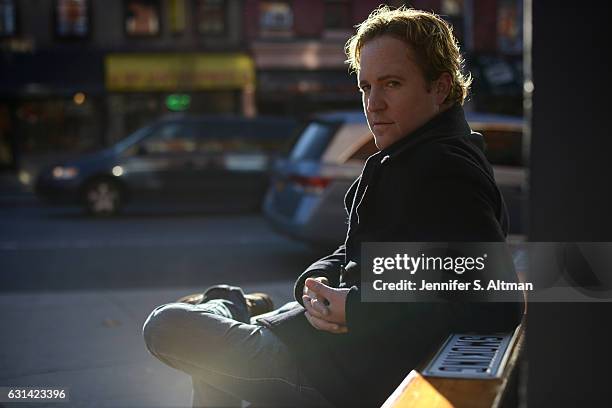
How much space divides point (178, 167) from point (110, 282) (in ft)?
24.1

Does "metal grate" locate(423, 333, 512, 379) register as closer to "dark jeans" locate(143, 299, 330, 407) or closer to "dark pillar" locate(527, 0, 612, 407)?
"dark pillar" locate(527, 0, 612, 407)

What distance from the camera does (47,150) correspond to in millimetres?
25703

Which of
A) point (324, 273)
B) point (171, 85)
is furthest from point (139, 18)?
point (324, 273)

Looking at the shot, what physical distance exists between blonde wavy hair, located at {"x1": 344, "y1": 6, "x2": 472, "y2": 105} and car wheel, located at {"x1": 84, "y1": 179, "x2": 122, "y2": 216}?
13.2 metres

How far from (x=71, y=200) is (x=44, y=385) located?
436 inches

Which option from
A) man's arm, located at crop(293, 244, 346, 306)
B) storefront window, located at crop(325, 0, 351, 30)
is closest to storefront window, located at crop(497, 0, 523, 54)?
storefront window, located at crop(325, 0, 351, 30)

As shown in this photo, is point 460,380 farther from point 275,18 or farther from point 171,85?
point 275,18

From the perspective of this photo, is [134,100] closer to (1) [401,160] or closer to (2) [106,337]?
(2) [106,337]

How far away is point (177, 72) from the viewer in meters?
25.9

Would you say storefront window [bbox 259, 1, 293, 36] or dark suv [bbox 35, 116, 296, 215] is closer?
dark suv [bbox 35, 116, 296, 215]

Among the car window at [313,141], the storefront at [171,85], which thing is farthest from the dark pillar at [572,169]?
the storefront at [171,85]

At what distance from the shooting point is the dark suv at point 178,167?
50.4 feet

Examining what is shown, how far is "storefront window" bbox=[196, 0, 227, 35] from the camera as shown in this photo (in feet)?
86.6

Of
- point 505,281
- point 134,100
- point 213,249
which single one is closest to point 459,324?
point 505,281
